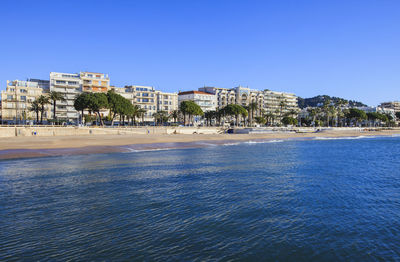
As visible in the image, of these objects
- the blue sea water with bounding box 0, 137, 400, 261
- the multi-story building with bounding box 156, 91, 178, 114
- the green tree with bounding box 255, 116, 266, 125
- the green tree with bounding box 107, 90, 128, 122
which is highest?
the multi-story building with bounding box 156, 91, 178, 114

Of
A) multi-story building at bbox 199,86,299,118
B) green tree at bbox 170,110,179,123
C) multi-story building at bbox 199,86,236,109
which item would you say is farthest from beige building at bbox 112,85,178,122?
multi-story building at bbox 199,86,236,109

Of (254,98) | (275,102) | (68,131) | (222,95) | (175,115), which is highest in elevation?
(222,95)

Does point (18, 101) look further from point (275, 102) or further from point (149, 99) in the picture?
point (275, 102)

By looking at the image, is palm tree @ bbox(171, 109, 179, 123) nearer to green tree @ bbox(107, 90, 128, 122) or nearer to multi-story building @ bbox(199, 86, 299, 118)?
multi-story building @ bbox(199, 86, 299, 118)

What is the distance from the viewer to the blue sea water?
948cm

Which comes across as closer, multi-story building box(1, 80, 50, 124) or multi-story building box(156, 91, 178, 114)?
multi-story building box(1, 80, 50, 124)

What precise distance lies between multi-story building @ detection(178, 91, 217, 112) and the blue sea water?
12828cm

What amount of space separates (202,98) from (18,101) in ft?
261

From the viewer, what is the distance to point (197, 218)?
12.4 metres

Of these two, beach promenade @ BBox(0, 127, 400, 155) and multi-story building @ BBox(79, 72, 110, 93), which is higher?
multi-story building @ BBox(79, 72, 110, 93)

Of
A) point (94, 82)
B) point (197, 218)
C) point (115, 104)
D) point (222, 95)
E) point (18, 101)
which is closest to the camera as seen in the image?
point (197, 218)

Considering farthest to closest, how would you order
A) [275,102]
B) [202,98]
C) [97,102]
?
[275,102] < [202,98] < [97,102]

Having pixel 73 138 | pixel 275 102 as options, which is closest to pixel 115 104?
pixel 73 138

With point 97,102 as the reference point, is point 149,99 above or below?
above
